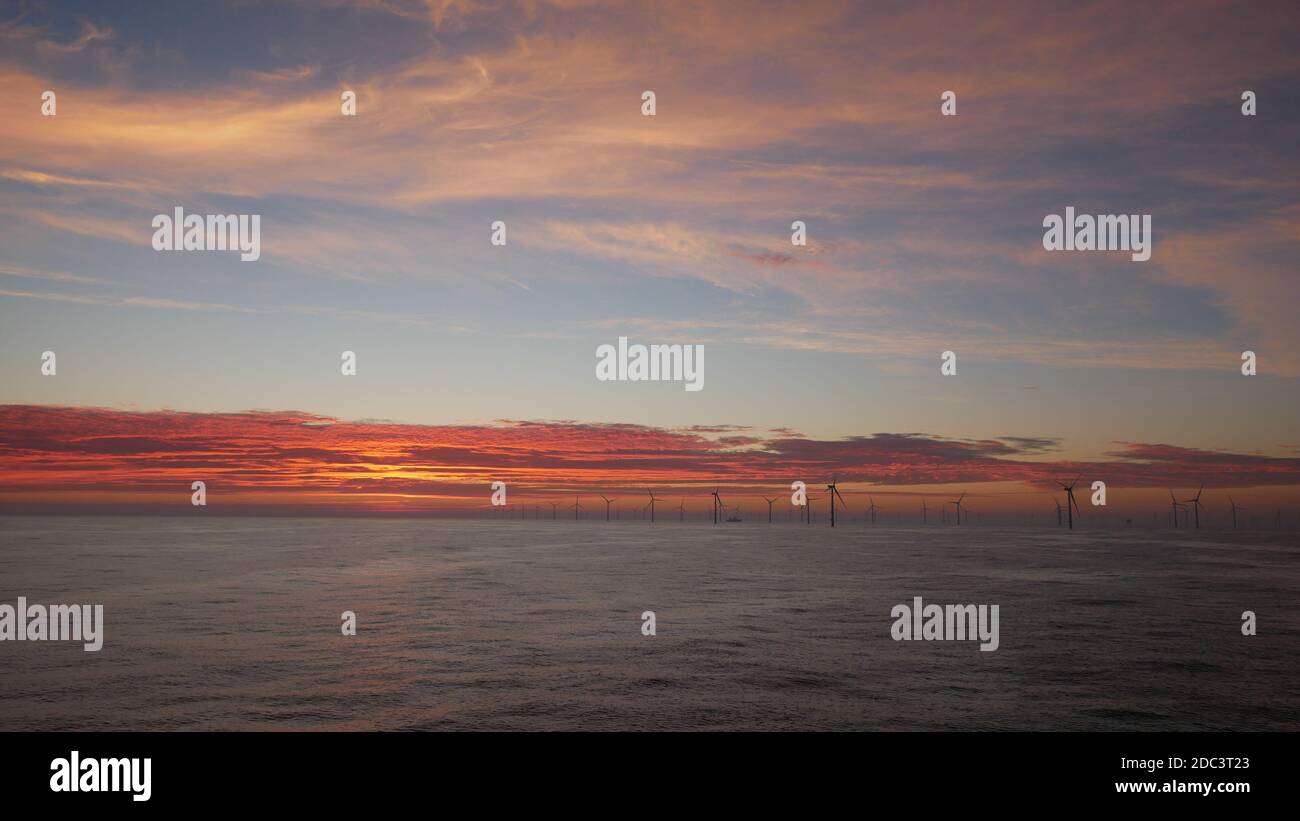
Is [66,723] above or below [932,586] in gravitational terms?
above

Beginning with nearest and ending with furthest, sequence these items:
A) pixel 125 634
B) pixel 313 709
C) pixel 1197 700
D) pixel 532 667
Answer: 1. pixel 313 709
2. pixel 1197 700
3. pixel 532 667
4. pixel 125 634

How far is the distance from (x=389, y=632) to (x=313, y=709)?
18996 millimetres

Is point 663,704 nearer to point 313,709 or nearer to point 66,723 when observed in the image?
point 313,709

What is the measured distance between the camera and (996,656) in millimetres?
40438

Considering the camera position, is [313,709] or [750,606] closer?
[313,709]

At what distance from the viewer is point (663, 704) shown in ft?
96.1

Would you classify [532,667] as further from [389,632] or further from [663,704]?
[389,632]

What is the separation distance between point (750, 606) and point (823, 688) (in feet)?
95.6
